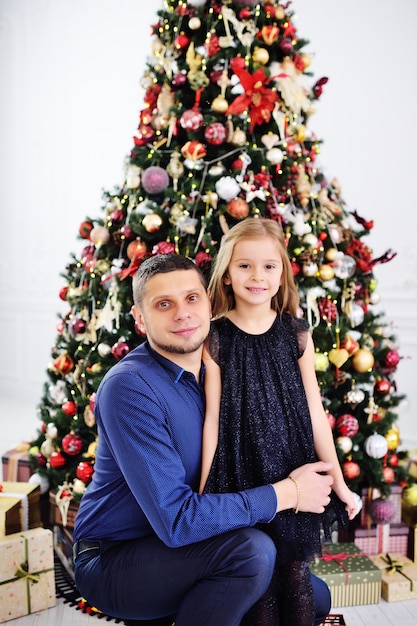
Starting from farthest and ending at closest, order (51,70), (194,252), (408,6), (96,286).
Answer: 1. (51,70)
2. (408,6)
3. (96,286)
4. (194,252)

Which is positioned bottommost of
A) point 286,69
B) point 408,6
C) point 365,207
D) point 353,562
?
point 353,562

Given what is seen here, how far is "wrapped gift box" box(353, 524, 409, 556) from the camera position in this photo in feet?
8.16

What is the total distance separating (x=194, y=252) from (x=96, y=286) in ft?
1.47

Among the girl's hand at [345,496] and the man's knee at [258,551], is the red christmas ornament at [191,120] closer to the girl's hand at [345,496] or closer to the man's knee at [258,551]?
the girl's hand at [345,496]

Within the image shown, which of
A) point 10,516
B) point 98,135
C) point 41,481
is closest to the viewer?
point 10,516

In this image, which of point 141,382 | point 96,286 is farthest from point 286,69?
point 141,382

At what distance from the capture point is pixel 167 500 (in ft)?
4.75

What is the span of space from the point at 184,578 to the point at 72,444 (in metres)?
1.06

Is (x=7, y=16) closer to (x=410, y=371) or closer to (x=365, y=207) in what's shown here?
(x=365, y=207)

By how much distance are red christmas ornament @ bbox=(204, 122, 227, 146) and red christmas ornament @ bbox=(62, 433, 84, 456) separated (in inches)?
47.1

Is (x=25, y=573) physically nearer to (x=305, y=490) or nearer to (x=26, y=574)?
(x=26, y=574)

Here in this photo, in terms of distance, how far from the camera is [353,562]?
2330 millimetres

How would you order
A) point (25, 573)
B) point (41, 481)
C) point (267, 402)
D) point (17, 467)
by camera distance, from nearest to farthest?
point (267, 402) → point (25, 573) → point (41, 481) → point (17, 467)

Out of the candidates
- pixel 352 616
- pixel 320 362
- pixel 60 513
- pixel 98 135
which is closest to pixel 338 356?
pixel 320 362
